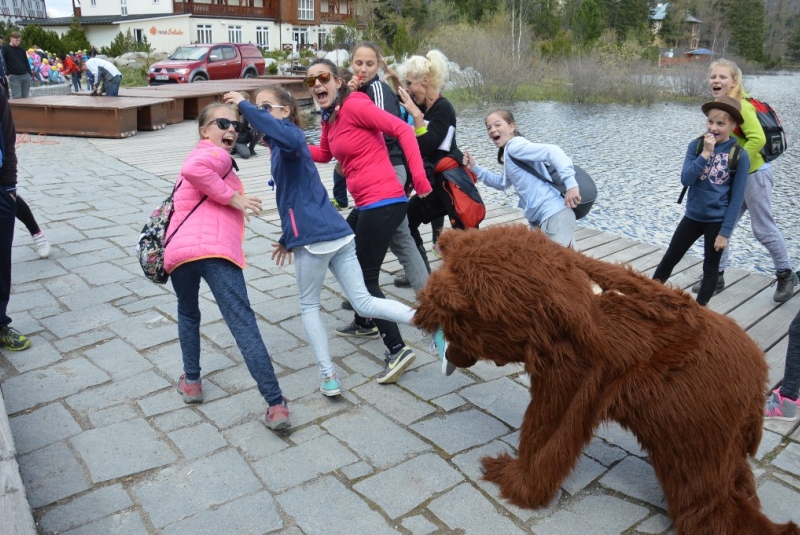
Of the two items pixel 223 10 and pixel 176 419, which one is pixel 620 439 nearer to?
pixel 176 419

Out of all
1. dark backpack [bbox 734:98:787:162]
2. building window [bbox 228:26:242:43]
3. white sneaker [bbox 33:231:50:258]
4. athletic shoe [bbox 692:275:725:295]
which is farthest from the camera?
building window [bbox 228:26:242:43]

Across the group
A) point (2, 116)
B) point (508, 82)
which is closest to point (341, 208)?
point (2, 116)

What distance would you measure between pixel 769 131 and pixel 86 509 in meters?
5.30

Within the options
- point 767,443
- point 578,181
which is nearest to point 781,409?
point 767,443

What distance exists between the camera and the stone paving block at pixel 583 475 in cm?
302

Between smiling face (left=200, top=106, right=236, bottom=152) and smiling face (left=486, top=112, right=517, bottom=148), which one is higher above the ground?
smiling face (left=200, top=106, right=236, bottom=152)

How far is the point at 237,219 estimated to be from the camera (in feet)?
11.5

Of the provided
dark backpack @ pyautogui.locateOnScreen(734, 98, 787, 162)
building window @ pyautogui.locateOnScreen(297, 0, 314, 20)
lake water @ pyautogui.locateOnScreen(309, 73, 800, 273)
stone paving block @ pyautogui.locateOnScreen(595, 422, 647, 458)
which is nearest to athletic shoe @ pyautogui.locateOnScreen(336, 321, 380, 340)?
stone paving block @ pyautogui.locateOnScreen(595, 422, 647, 458)

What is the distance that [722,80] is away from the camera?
5133 mm

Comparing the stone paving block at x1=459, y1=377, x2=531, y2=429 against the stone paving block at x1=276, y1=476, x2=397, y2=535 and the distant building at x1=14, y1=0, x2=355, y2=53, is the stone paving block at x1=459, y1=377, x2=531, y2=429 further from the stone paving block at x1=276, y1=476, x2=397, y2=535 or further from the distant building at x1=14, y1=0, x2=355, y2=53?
the distant building at x1=14, y1=0, x2=355, y2=53

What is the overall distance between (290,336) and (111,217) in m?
4.02

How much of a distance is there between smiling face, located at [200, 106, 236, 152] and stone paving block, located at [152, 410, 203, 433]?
149 centimetres

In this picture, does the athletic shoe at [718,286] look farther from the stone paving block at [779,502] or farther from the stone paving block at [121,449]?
the stone paving block at [121,449]

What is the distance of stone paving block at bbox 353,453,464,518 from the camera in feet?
9.49
